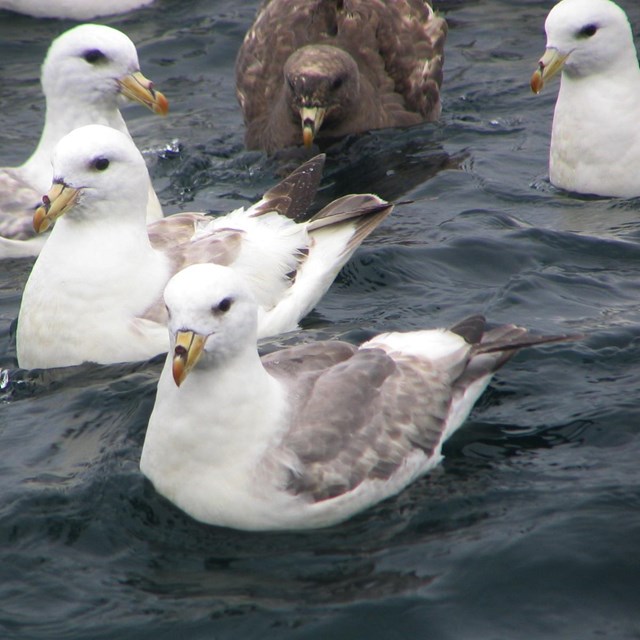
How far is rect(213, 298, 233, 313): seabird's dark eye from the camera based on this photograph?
18.6 feet

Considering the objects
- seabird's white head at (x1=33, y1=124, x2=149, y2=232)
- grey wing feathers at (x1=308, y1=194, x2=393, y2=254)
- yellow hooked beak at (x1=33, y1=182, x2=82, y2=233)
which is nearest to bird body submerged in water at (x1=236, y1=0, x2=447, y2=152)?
grey wing feathers at (x1=308, y1=194, x2=393, y2=254)

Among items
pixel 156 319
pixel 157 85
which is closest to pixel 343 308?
pixel 156 319

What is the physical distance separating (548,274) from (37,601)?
12.7 feet

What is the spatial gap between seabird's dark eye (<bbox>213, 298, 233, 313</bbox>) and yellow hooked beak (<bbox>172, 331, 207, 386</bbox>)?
0.14 m

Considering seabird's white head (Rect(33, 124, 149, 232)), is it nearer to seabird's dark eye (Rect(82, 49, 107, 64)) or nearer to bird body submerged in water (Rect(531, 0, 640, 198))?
seabird's dark eye (Rect(82, 49, 107, 64))

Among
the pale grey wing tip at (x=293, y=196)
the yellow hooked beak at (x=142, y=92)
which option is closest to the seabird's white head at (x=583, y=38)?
the pale grey wing tip at (x=293, y=196)

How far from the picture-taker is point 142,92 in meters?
8.63

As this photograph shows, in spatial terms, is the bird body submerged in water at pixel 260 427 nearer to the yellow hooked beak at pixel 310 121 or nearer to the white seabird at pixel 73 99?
the white seabird at pixel 73 99

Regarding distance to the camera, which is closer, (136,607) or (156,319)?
(136,607)

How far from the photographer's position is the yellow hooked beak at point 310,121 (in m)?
9.68

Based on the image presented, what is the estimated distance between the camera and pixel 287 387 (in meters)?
6.08

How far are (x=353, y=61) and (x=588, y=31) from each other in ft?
6.03

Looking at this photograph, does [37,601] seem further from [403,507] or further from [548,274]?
[548,274]

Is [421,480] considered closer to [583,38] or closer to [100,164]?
[100,164]
